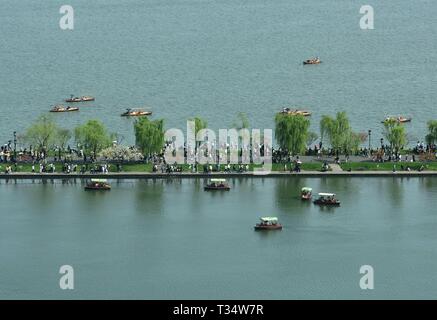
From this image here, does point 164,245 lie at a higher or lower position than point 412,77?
lower

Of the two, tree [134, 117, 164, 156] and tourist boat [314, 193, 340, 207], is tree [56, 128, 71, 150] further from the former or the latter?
tourist boat [314, 193, 340, 207]

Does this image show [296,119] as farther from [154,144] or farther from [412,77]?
[412,77]

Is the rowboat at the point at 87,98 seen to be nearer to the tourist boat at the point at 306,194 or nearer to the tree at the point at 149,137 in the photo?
the tree at the point at 149,137

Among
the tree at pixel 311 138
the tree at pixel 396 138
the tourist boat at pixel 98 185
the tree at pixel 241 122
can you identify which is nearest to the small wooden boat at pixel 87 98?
the tree at pixel 241 122

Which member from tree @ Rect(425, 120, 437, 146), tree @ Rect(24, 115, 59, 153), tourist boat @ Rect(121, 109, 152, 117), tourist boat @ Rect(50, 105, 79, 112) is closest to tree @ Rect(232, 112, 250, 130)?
tourist boat @ Rect(121, 109, 152, 117)

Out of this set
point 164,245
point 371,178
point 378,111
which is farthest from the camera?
point 378,111
